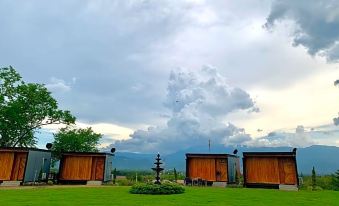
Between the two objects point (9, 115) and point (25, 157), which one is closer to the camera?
point (25, 157)

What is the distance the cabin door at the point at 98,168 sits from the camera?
119 feet

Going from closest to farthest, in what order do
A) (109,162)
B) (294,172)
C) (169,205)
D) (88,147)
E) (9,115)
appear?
(169,205)
(294,172)
(109,162)
(9,115)
(88,147)

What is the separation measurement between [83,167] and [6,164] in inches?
313

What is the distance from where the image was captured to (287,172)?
1258 inches

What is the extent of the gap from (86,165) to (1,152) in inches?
350

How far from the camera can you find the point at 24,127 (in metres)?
46.9

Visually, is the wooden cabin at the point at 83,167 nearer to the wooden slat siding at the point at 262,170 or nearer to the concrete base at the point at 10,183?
the concrete base at the point at 10,183

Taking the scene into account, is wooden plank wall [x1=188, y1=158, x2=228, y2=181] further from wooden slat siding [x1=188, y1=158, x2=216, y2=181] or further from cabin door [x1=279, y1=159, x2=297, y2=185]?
cabin door [x1=279, y1=159, x2=297, y2=185]

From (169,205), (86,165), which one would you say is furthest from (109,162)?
(169,205)

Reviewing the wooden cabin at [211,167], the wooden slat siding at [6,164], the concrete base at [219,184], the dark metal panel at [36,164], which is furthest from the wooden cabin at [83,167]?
the concrete base at [219,184]

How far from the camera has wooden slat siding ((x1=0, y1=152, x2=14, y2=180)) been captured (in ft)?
105

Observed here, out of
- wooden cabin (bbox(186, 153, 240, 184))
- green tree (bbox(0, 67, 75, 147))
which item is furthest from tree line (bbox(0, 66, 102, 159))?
wooden cabin (bbox(186, 153, 240, 184))

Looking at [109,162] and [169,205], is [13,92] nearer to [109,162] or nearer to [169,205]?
[109,162]

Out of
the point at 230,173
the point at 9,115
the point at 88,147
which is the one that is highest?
the point at 9,115
